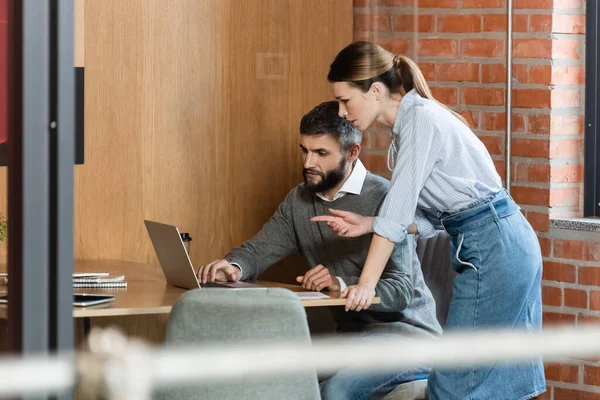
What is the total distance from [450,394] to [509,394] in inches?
6.2

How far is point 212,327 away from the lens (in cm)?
228

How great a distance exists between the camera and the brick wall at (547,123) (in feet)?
11.4

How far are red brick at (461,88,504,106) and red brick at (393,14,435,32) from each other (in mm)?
300

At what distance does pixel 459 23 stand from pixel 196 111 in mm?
1020

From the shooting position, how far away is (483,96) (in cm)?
368

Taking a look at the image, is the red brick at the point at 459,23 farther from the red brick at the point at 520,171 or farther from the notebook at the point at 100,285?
the notebook at the point at 100,285

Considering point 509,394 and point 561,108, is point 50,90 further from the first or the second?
point 561,108

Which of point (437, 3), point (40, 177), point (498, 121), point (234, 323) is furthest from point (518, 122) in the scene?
point (40, 177)

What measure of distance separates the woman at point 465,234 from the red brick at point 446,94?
3.07ft

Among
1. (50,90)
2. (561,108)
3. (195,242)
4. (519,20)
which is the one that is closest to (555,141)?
(561,108)

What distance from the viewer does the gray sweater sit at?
121 inches

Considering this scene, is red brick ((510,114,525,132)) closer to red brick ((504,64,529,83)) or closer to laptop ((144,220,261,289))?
red brick ((504,64,529,83))

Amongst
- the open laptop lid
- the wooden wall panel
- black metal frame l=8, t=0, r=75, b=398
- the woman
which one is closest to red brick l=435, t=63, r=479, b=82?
the wooden wall panel

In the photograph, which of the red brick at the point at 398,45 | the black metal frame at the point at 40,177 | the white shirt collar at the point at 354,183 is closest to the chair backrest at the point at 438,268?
the white shirt collar at the point at 354,183
